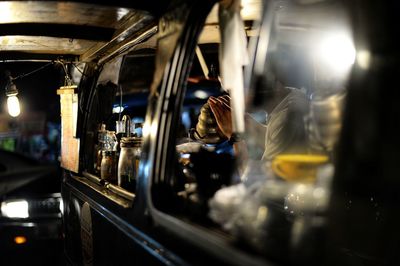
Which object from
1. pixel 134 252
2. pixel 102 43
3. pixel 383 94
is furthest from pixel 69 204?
pixel 383 94

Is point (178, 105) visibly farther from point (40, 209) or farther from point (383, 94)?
point (40, 209)

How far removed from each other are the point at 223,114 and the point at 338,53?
85.2 inches

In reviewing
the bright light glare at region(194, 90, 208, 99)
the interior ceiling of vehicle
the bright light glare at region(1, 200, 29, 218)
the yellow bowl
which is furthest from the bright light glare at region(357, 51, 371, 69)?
the bright light glare at region(194, 90, 208, 99)

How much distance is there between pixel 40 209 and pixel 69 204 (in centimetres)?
137

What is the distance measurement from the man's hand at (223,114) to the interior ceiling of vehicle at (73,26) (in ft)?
4.42

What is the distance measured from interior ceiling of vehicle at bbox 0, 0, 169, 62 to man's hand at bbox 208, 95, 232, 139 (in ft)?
4.42

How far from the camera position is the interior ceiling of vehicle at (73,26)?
142 inches

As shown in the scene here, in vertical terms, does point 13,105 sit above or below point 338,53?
below

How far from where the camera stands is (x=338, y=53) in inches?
120

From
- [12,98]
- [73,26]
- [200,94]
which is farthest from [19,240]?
[200,94]

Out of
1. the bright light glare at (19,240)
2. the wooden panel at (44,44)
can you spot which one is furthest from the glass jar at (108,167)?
the bright light glare at (19,240)

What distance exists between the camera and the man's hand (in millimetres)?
4984

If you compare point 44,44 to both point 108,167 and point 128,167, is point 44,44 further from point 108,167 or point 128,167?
point 128,167

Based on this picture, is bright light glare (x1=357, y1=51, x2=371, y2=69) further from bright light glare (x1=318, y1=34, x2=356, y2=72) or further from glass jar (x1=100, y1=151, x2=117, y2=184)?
glass jar (x1=100, y1=151, x2=117, y2=184)
